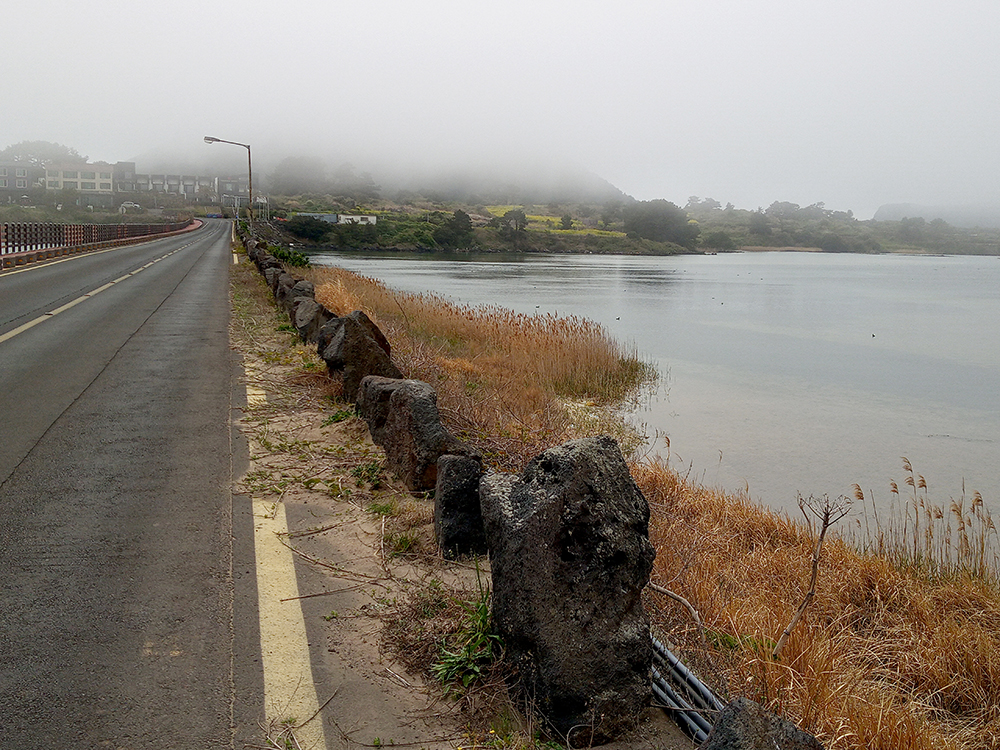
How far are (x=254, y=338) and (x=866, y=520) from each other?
29.4 ft

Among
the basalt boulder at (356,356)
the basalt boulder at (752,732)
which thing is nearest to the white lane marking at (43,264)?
the basalt boulder at (356,356)

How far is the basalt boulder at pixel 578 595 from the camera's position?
3.16 m

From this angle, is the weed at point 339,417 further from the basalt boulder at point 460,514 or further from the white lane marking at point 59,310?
the white lane marking at point 59,310

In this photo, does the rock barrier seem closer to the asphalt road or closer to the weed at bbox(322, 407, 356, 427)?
the asphalt road

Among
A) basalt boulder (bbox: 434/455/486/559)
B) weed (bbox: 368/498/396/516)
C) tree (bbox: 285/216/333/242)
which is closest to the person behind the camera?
basalt boulder (bbox: 434/455/486/559)

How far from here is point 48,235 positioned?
3559 cm

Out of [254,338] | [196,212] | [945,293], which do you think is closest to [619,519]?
[254,338]

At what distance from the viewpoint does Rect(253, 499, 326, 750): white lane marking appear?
10.4ft

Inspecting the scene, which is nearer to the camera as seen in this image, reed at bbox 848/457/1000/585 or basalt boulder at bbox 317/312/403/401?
reed at bbox 848/457/1000/585

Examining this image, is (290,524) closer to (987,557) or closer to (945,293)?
(987,557)

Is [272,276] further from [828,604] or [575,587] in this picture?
[575,587]

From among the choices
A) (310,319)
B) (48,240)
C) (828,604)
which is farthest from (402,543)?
(48,240)

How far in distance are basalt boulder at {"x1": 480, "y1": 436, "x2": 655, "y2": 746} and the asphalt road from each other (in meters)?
1.08

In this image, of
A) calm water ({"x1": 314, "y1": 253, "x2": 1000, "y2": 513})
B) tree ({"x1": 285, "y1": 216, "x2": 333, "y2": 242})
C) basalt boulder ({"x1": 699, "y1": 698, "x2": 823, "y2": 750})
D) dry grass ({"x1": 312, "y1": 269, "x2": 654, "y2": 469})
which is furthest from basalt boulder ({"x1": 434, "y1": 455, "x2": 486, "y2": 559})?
tree ({"x1": 285, "y1": 216, "x2": 333, "y2": 242})
